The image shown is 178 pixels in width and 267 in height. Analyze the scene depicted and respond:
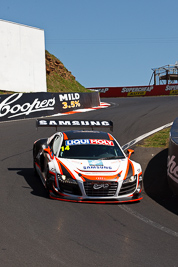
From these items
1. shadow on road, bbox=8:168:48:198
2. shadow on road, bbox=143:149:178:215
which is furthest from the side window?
shadow on road, bbox=143:149:178:215

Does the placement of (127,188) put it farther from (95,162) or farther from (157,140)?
(157,140)

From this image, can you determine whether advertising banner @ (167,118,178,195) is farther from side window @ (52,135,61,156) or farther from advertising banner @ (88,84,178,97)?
advertising banner @ (88,84,178,97)

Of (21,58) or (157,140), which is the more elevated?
(21,58)

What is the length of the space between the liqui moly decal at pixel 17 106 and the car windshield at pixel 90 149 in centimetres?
1290

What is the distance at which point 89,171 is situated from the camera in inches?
327

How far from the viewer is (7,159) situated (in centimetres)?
1224

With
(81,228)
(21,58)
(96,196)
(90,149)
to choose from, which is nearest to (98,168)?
(96,196)

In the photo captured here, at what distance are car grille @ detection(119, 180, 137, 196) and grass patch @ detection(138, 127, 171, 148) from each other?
5429 mm

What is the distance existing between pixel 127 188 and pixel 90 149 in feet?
4.51

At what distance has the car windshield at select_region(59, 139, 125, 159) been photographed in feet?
29.8

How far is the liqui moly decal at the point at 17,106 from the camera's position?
21.8m

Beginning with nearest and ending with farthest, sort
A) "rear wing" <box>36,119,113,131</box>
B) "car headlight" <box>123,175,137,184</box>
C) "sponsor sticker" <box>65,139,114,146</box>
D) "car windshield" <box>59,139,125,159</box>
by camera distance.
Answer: "car headlight" <box>123,175,137,184</box>, "car windshield" <box>59,139,125,159</box>, "sponsor sticker" <box>65,139,114,146</box>, "rear wing" <box>36,119,113,131</box>

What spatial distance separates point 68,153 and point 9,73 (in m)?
27.0

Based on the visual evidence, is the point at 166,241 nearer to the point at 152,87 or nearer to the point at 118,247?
the point at 118,247
